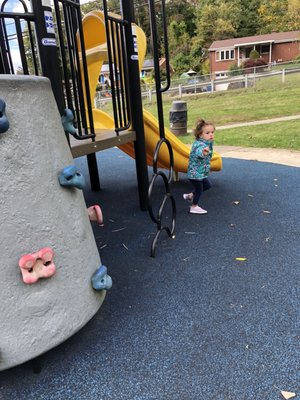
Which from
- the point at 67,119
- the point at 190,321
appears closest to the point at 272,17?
the point at 67,119

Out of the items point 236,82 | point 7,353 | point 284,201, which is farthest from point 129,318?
point 236,82

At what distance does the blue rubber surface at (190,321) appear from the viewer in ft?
5.67

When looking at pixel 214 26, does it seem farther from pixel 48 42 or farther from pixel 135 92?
pixel 48 42

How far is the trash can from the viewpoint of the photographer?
992 centimetres

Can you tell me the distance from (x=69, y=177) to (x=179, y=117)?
335 inches

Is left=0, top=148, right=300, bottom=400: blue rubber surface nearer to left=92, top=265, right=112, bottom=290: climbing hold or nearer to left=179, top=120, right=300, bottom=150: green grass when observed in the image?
left=92, top=265, right=112, bottom=290: climbing hold

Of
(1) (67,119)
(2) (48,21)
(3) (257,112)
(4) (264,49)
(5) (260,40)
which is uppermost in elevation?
(5) (260,40)

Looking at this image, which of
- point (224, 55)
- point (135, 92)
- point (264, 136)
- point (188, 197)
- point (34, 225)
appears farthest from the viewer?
point (224, 55)

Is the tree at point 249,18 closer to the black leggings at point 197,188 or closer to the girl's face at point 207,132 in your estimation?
the girl's face at point 207,132

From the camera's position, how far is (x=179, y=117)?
9992mm

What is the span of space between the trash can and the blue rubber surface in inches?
256

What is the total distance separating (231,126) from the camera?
1087 cm

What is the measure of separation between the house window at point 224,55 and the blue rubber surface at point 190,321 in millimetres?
49425

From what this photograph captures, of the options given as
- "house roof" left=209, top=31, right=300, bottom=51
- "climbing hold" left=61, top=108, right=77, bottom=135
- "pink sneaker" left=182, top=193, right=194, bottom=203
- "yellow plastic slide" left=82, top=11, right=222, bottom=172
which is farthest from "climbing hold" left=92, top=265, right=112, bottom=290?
"house roof" left=209, top=31, right=300, bottom=51
